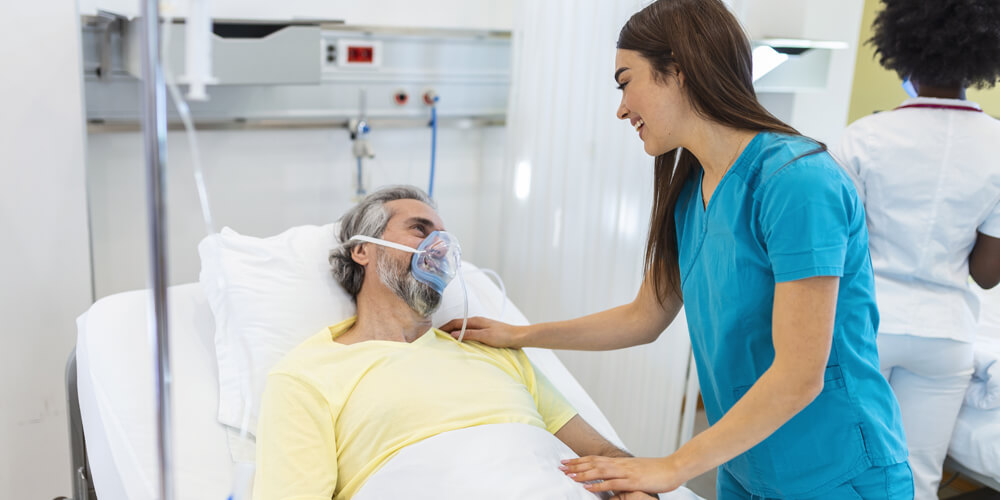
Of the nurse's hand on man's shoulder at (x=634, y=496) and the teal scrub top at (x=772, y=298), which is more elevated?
the teal scrub top at (x=772, y=298)

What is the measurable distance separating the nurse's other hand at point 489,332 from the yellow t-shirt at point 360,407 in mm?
62

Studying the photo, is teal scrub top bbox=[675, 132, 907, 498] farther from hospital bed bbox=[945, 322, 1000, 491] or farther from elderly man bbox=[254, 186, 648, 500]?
hospital bed bbox=[945, 322, 1000, 491]

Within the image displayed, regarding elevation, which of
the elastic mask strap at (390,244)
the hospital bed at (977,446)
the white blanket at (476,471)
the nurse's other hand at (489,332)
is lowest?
the hospital bed at (977,446)

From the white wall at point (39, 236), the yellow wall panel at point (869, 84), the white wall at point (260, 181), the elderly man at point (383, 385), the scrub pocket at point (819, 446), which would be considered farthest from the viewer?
the yellow wall panel at point (869, 84)

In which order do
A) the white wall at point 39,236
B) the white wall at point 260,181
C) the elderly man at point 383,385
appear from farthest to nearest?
the white wall at point 260,181 → the white wall at point 39,236 → the elderly man at point 383,385

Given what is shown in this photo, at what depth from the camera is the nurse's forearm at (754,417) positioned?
1075 millimetres

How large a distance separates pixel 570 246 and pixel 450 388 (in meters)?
1.04

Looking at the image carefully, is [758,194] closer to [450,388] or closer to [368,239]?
[450,388]

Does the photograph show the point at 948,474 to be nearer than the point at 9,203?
No

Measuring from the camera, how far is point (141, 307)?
185cm

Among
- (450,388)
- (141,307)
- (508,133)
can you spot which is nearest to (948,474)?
(508,133)

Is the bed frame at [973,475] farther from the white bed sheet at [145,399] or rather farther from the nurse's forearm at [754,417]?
the nurse's forearm at [754,417]

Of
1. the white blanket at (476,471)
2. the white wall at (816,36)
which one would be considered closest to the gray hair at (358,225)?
the white blanket at (476,471)

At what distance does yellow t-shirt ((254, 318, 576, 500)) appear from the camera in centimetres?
130
